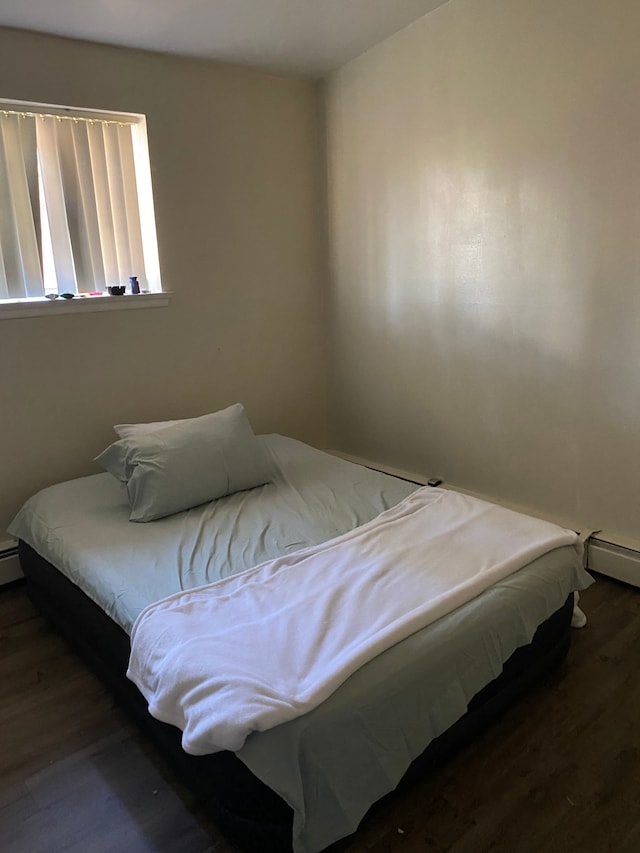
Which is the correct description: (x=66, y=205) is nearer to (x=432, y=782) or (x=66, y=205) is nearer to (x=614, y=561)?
(x=432, y=782)

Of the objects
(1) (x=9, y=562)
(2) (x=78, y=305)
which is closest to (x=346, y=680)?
Answer: (1) (x=9, y=562)

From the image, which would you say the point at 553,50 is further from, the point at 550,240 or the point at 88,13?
the point at 88,13

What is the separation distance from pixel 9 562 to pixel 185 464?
100 centimetres

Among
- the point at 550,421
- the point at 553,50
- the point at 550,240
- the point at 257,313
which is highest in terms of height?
the point at 553,50

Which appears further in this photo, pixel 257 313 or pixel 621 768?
pixel 257 313

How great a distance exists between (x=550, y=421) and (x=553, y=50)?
4.70ft

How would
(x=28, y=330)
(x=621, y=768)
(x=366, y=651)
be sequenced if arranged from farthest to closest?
(x=28, y=330), (x=621, y=768), (x=366, y=651)

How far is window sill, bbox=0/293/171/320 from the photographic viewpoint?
2635 mm

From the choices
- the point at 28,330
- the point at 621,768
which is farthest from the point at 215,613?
the point at 28,330

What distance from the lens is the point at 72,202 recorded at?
9.19 ft

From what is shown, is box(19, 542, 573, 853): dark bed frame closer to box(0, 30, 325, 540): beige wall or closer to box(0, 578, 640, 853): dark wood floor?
box(0, 578, 640, 853): dark wood floor

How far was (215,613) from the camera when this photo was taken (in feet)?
5.53

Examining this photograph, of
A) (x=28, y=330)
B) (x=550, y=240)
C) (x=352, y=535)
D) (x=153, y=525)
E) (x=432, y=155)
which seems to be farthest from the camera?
(x=432, y=155)

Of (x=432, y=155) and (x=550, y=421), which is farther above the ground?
(x=432, y=155)
